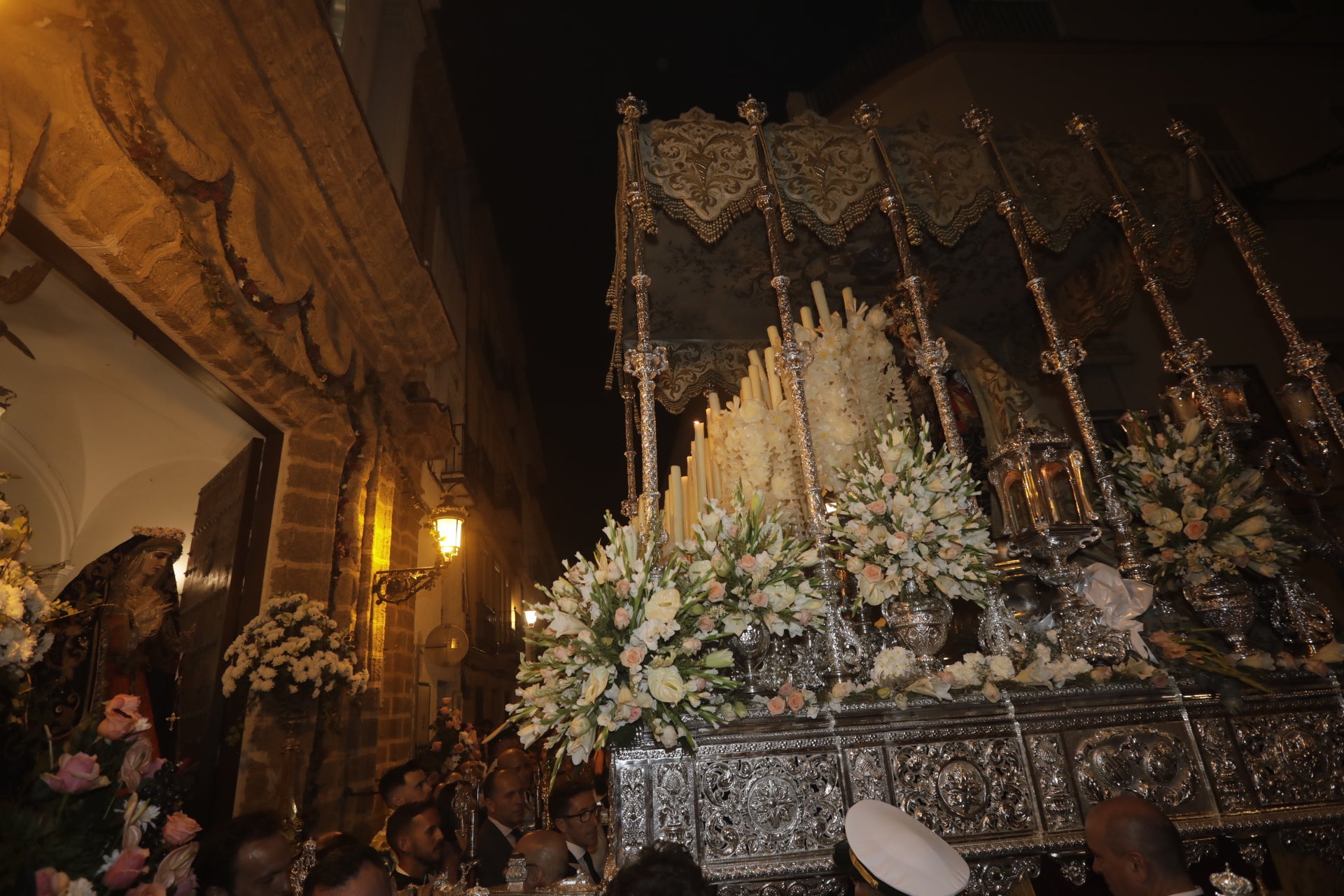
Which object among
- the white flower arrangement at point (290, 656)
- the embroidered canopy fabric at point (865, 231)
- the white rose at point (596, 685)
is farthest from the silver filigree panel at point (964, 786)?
the white flower arrangement at point (290, 656)

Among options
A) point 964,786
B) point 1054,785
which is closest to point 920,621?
point 964,786

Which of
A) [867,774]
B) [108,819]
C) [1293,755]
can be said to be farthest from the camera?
[1293,755]

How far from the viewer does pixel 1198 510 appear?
372 centimetres

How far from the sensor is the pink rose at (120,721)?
184 cm

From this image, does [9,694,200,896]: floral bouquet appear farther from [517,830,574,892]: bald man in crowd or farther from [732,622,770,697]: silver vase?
[732,622,770,697]: silver vase

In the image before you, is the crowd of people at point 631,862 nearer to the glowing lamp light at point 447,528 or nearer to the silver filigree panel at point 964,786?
Result: the silver filigree panel at point 964,786

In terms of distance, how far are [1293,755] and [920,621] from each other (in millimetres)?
1679

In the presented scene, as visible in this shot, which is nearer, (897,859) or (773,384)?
(897,859)

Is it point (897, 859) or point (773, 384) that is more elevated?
point (773, 384)

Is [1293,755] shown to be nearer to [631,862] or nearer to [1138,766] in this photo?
[1138,766]

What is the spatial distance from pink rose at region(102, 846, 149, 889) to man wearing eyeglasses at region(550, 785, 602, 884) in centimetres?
239

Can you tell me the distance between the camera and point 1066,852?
108 inches

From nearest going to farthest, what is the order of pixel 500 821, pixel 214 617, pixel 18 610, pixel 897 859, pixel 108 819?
pixel 108 819, pixel 897 859, pixel 18 610, pixel 500 821, pixel 214 617

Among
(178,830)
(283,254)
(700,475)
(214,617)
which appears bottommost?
(178,830)
